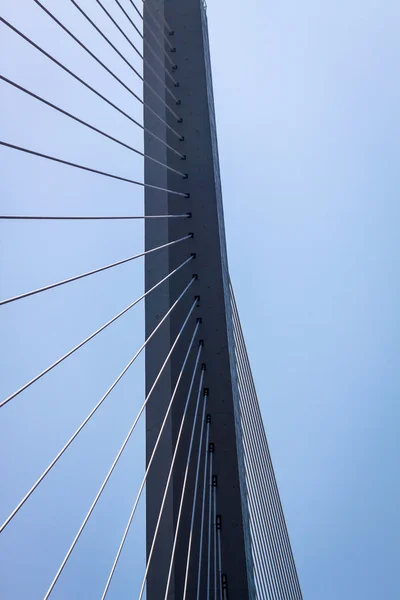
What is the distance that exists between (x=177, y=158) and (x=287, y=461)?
1112 cm

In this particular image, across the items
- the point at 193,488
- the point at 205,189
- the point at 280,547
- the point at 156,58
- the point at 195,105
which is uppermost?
the point at 156,58

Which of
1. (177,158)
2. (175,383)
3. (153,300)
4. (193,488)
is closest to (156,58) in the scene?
(177,158)

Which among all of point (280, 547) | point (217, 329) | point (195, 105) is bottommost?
point (280, 547)

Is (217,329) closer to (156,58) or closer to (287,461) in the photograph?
(156,58)

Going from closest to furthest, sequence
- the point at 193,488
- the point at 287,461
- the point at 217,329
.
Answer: the point at 193,488 → the point at 217,329 → the point at 287,461

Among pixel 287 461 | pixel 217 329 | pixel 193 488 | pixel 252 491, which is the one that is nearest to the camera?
pixel 193 488

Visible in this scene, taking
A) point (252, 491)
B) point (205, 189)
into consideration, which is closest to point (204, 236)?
point (205, 189)

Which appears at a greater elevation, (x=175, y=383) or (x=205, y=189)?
(x=205, y=189)

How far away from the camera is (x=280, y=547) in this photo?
8.74 meters

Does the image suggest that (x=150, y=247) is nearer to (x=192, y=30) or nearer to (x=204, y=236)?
(x=204, y=236)

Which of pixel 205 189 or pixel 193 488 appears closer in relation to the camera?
pixel 193 488

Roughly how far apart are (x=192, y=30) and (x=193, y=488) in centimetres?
328

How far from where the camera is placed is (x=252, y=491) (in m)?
6.12

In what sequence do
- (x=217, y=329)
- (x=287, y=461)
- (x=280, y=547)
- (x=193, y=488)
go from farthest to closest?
(x=287, y=461), (x=280, y=547), (x=217, y=329), (x=193, y=488)
